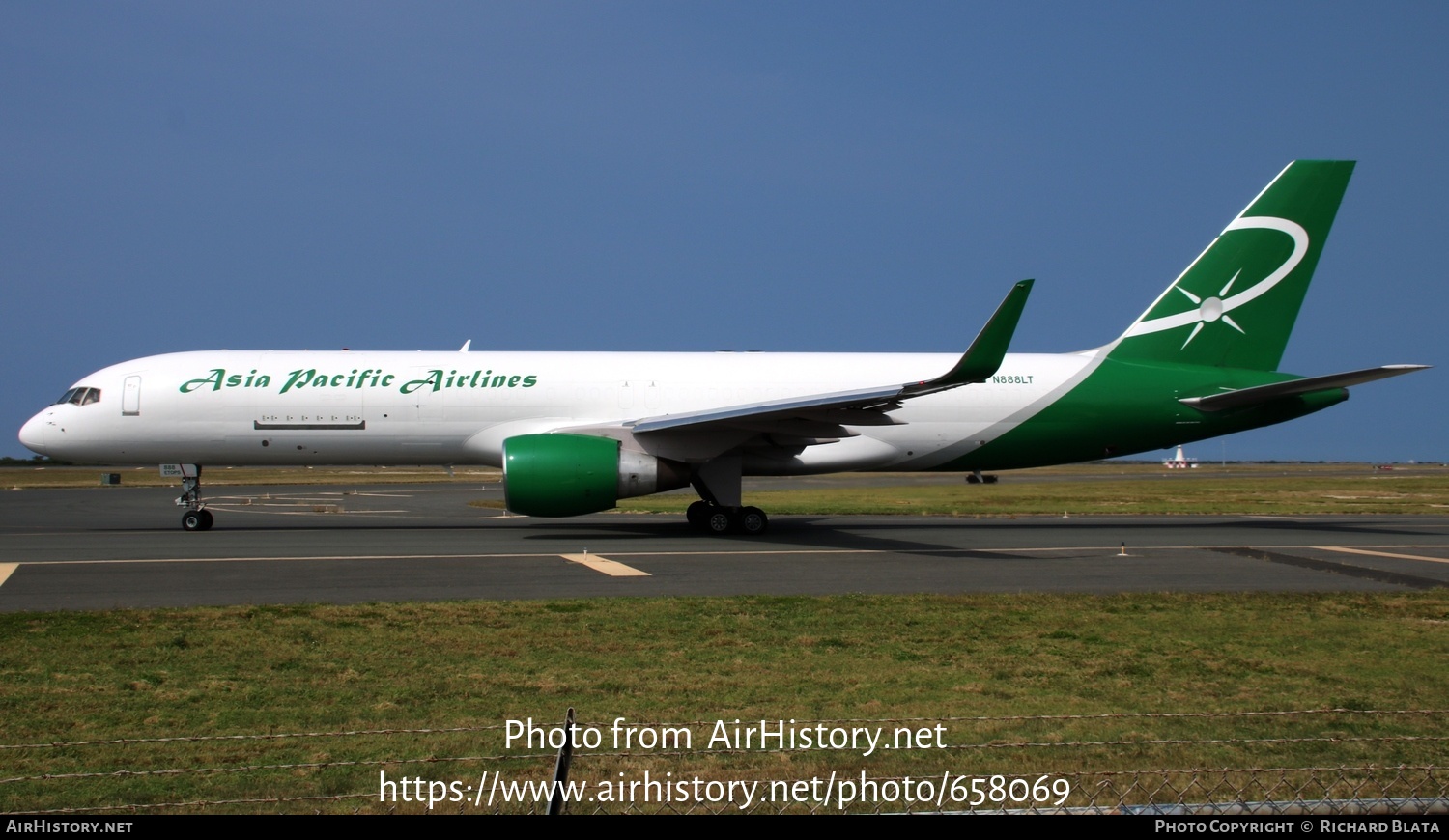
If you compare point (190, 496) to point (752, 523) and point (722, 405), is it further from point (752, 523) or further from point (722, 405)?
point (752, 523)

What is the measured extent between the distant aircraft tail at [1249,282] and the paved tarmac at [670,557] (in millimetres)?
3835

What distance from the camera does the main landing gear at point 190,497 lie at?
2036 centimetres

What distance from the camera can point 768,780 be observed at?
513 cm

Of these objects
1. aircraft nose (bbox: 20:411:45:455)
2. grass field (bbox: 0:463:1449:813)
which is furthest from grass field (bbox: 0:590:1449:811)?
aircraft nose (bbox: 20:411:45:455)

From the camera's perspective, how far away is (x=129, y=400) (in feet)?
66.6

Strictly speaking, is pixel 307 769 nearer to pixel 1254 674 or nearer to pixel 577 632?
pixel 577 632

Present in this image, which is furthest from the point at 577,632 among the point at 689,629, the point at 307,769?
the point at 307,769

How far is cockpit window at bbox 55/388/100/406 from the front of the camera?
20.4 metres

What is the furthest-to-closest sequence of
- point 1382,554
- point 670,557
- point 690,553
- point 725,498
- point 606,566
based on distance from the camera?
point 725,498 < point 1382,554 < point 690,553 < point 670,557 < point 606,566

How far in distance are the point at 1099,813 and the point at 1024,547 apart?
14541 millimetres

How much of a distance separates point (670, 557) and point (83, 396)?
1288 centimetres

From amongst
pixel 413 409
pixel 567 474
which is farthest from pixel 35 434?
pixel 567 474

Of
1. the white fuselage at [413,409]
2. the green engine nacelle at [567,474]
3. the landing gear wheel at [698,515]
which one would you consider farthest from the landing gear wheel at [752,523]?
the green engine nacelle at [567,474]

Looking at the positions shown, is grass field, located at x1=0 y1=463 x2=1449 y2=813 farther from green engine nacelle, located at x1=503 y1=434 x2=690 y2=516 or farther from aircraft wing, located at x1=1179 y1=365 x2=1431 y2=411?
aircraft wing, located at x1=1179 y1=365 x2=1431 y2=411
